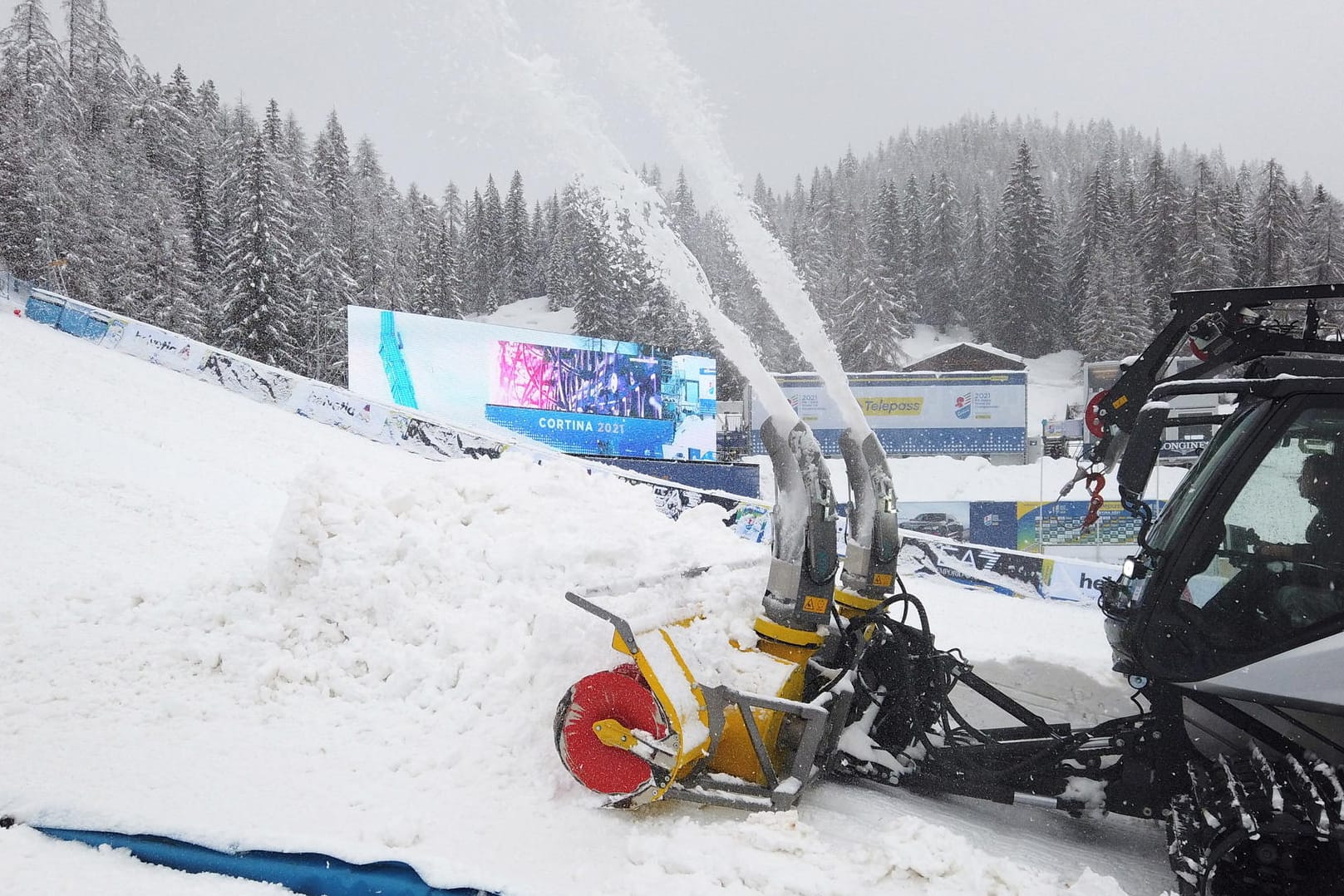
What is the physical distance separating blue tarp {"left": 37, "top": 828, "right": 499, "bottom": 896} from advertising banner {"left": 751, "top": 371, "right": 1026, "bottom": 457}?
2674 centimetres

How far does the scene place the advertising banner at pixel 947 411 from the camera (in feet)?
97.0

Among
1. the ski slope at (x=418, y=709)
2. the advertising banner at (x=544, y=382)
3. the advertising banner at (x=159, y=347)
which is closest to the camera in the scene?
the ski slope at (x=418, y=709)

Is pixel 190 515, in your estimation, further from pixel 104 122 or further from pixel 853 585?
pixel 104 122

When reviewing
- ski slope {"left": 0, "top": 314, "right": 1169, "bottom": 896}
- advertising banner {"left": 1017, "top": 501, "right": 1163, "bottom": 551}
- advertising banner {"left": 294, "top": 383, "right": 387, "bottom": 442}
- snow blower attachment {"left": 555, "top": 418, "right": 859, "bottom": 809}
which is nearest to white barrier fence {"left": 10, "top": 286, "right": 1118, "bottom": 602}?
advertising banner {"left": 294, "top": 383, "right": 387, "bottom": 442}

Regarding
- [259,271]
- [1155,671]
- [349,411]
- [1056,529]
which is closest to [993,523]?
[1056,529]

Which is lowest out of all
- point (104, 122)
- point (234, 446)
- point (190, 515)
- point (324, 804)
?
point (324, 804)

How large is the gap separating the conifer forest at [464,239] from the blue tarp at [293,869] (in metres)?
4.42

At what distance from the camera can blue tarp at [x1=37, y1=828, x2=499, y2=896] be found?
3.20 metres

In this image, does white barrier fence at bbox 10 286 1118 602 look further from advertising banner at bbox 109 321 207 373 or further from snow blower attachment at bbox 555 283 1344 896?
snow blower attachment at bbox 555 283 1344 896

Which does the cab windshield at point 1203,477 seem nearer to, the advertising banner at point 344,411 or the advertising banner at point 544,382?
the advertising banner at point 344,411

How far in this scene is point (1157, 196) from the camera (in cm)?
4906

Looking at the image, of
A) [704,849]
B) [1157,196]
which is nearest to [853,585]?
[704,849]

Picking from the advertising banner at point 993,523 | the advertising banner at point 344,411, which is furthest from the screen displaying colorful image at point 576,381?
the advertising banner at point 993,523

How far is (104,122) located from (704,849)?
45.0 m
